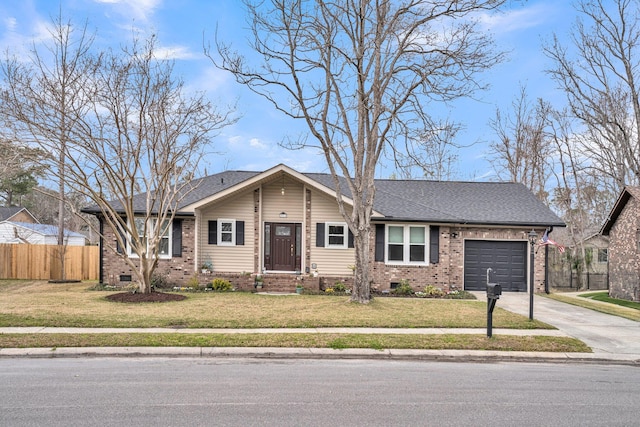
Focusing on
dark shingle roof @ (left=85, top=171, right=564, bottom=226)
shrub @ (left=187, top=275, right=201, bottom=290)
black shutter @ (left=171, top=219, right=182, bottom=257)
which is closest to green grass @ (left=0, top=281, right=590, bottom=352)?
shrub @ (left=187, top=275, right=201, bottom=290)

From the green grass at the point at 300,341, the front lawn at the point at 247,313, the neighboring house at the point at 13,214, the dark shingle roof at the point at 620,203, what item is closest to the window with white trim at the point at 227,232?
the front lawn at the point at 247,313

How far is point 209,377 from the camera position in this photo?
709 centimetres

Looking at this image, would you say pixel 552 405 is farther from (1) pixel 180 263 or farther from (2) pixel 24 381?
(1) pixel 180 263

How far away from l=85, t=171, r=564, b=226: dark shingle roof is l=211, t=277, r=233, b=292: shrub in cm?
324

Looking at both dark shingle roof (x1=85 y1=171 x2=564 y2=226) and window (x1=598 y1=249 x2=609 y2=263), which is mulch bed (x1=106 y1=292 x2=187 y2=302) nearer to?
dark shingle roof (x1=85 y1=171 x2=564 y2=226)

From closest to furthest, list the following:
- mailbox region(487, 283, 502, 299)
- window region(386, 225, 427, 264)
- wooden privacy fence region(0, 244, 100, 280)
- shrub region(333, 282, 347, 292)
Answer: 1. mailbox region(487, 283, 502, 299)
2. shrub region(333, 282, 347, 292)
3. window region(386, 225, 427, 264)
4. wooden privacy fence region(0, 244, 100, 280)

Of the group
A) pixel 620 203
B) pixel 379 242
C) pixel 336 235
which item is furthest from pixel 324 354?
pixel 620 203

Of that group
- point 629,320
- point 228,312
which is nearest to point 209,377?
point 228,312

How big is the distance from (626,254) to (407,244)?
8304 millimetres

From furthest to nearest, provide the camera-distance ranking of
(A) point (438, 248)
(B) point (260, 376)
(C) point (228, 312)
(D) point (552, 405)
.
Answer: (A) point (438, 248), (C) point (228, 312), (B) point (260, 376), (D) point (552, 405)

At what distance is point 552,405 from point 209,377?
457 cm

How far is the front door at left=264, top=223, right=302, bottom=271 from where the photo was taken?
64.1ft

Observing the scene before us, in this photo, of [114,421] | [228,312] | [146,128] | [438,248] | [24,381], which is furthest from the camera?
[438,248]

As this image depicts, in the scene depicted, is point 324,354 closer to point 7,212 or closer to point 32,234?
point 32,234
